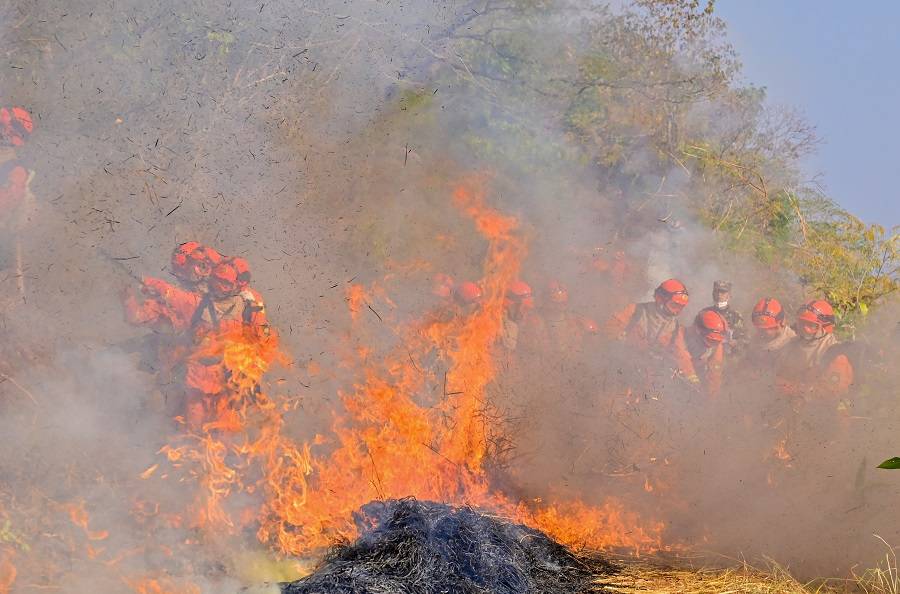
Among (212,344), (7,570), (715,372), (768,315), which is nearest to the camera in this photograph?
(7,570)

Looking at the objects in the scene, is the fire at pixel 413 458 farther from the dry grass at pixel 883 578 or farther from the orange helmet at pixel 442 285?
the dry grass at pixel 883 578

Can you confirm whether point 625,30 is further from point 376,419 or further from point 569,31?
point 376,419

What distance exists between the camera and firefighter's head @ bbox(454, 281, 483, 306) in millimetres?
11352

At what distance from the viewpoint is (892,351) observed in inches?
461

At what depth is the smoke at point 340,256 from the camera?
29.0 feet

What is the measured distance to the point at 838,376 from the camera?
11430mm

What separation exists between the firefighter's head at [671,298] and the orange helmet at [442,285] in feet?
10.4

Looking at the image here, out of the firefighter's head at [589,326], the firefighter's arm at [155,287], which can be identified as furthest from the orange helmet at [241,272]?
→ the firefighter's head at [589,326]

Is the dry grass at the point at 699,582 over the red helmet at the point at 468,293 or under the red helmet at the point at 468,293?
under

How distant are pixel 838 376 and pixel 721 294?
207 centimetres

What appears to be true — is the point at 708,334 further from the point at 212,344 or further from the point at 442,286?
the point at 212,344

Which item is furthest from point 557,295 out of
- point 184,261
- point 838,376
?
point 184,261

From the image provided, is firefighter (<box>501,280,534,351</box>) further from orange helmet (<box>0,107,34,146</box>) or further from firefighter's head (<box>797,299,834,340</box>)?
orange helmet (<box>0,107,34,146</box>)

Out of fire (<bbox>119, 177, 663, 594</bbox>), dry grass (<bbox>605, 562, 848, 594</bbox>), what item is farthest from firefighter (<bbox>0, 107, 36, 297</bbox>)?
dry grass (<bbox>605, 562, 848, 594</bbox>)
